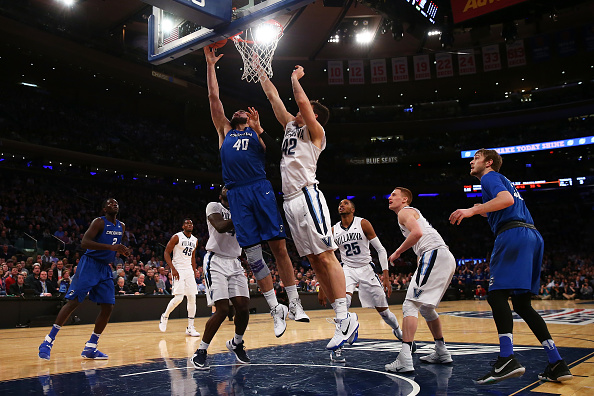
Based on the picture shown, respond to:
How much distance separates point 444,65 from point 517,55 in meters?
4.29

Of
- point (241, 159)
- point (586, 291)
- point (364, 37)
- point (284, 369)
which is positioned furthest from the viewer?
point (364, 37)

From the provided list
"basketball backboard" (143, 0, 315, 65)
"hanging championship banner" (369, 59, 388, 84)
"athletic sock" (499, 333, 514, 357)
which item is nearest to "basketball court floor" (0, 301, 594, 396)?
"athletic sock" (499, 333, 514, 357)

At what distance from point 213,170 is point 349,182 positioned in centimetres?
→ 1061

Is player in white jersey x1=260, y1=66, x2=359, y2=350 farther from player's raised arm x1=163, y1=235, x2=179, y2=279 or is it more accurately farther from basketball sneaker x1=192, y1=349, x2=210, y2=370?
player's raised arm x1=163, y1=235, x2=179, y2=279

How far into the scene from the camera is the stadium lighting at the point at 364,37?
1054 inches

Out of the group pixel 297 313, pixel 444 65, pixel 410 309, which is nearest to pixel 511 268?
pixel 410 309

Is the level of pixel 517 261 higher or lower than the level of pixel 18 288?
higher

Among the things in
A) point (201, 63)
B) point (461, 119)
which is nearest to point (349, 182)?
point (461, 119)

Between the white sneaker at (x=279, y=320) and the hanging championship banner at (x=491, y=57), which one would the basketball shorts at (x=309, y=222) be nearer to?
the white sneaker at (x=279, y=320)

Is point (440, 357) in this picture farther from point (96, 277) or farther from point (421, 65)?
point (421, 65)

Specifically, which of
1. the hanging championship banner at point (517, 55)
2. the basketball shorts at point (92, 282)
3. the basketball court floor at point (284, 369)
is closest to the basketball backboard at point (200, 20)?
the basketball shorts at point (92, 282)

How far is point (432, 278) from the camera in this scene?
5750 millimetres

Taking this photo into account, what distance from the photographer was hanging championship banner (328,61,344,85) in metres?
30.4

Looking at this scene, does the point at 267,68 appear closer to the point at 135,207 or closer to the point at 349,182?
the point at 135,207
